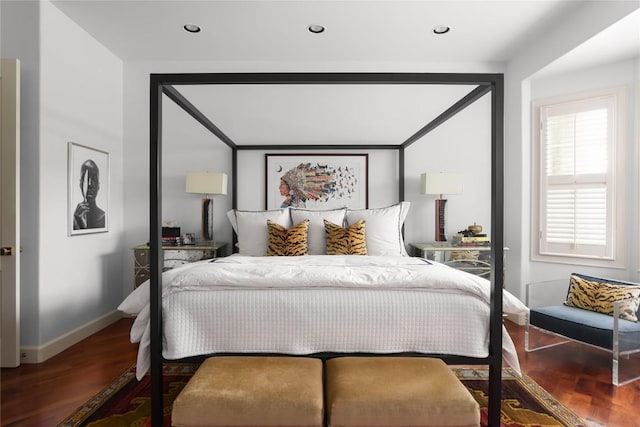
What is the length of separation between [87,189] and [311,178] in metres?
2.17

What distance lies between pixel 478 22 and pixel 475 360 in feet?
9.08

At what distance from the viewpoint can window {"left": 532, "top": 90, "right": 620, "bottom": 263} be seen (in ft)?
10.7

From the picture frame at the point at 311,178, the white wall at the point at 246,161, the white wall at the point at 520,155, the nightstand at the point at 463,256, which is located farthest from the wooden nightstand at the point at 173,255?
the white wall at the point at 520,155

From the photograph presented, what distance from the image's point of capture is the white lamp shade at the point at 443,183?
3734 millimetres

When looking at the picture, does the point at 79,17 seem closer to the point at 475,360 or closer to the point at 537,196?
the point at 475,360

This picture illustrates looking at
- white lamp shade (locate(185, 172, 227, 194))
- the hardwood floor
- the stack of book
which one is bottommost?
the hardwood floor

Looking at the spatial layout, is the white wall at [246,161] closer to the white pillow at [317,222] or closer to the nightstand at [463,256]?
the nightstand at [463,256]

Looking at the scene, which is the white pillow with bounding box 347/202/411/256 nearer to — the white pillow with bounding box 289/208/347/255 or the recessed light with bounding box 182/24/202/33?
the white pillow with bounding box 289/208/347/255

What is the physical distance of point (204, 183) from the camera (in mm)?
3664

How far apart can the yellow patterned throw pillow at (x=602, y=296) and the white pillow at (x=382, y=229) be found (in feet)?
4.64

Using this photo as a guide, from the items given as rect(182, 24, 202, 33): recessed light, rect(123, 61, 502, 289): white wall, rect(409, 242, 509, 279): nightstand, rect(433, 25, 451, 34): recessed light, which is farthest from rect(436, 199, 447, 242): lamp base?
rect(182, 24, 202, 33): recessed light

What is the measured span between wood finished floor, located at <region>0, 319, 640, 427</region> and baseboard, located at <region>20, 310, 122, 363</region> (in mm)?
60

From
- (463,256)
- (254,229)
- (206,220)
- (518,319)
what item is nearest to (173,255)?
(206,220)

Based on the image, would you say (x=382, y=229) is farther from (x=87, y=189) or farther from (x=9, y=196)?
(x=9, y=196)
